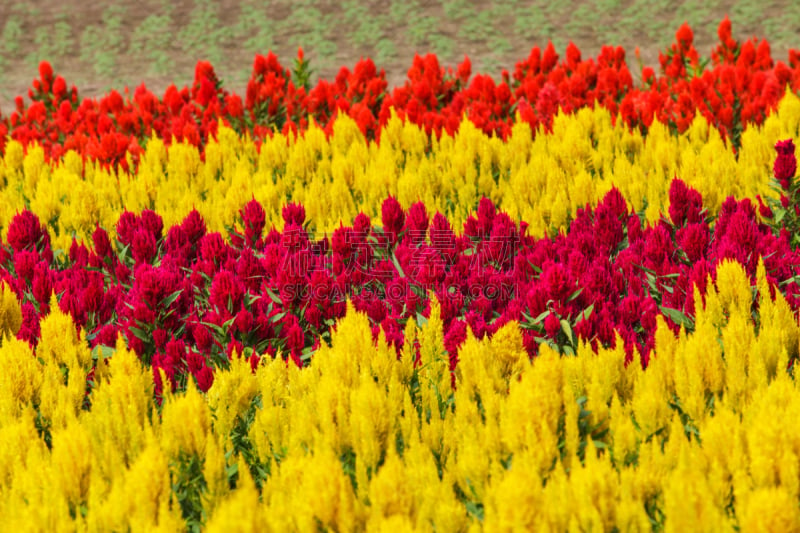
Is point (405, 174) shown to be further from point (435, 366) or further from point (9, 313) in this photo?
point (435, 366)

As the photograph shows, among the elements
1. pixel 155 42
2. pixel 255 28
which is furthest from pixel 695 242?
pixel 155 42

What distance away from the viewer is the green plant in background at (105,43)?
40.7ft

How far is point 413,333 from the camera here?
113 inches

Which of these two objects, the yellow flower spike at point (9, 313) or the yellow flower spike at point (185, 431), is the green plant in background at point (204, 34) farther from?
the yellow flower spike at point (185, 431)

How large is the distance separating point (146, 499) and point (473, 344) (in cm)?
101

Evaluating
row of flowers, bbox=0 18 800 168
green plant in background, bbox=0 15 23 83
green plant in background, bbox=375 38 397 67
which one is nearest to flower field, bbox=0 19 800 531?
row of flowers, bbox=0 18 800 168

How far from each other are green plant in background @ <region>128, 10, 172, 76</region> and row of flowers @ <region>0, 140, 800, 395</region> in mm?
8384

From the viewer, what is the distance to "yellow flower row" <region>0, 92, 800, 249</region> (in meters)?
4.86

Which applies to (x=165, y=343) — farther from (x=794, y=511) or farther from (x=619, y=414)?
(x=794, y=511)

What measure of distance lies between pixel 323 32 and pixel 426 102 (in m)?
5.76

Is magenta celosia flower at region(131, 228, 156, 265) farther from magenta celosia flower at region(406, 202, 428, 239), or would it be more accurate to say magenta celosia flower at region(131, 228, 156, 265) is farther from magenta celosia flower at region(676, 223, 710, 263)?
magenta celosia flower at region(676, 223, 710, 263)

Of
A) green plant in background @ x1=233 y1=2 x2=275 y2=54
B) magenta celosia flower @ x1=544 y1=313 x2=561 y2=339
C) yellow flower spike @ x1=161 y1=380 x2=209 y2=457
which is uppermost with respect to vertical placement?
green plant in background @ x1=233 y1=2 x2=275 y2=54

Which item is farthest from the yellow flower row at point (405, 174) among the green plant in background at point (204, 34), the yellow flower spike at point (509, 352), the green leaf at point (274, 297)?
the green plant in background at point (204, 34)

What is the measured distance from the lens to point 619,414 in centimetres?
236
